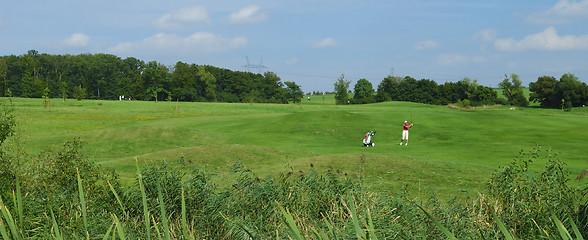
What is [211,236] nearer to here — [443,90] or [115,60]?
[443,90]

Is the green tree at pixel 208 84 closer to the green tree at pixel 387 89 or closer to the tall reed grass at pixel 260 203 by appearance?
the green tree at pixel 387 89

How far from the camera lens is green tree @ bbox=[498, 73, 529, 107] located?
316 feet

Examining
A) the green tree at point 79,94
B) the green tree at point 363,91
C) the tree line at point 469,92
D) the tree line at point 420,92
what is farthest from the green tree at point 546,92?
the green tree at point 79,94

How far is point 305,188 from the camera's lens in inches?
476

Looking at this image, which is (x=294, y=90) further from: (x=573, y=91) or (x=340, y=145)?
(x=340, y=145)

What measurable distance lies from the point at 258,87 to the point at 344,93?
2570 centimetres

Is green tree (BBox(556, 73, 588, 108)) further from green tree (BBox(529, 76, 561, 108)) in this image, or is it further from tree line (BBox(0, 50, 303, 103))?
tree line (BBox(0, 50, 303, 103))

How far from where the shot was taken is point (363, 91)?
129000 millimetres

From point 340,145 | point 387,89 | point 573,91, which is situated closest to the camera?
point 340,145

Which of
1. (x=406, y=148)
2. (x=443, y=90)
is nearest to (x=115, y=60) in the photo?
(x=443, y=90)

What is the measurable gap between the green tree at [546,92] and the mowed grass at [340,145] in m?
50.5

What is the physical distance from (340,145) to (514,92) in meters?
81.1

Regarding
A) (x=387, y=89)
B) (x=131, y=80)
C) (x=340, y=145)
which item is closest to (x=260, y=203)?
(x=340, y=145)

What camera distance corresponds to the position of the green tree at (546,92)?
286 feet
